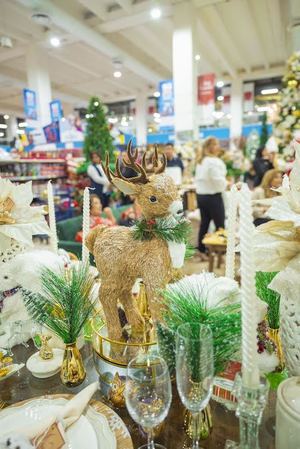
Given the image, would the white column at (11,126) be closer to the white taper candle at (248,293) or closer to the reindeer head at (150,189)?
the reindeer head at (150,189)

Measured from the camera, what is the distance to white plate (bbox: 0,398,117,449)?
620mm

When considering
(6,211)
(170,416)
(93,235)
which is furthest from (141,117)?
(170,416)

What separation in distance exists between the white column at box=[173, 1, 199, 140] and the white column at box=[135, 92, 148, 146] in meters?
7.37

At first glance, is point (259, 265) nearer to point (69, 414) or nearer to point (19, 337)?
point (69, 414)

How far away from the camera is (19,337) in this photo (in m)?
1.04

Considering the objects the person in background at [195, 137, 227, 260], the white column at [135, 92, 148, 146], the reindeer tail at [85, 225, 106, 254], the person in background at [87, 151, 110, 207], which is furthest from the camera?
the white column at [135, 92, 148, 146]

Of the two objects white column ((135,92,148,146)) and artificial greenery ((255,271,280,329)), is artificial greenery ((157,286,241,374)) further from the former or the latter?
white column ((135,92,148,146))

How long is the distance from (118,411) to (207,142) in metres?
3.48

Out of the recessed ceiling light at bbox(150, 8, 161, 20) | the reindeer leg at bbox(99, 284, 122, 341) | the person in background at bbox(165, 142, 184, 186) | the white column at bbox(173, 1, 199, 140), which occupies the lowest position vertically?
the reindeer leg at bbox(99, 284, 122, 341)

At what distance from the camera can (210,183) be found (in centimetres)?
395

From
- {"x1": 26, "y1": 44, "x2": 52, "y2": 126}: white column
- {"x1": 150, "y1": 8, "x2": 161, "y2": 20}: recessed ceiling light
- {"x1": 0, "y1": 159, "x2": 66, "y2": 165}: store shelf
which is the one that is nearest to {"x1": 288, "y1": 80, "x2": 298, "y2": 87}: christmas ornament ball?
{"x1": 150, "y1": 8, "x2": 161, "y2": 20}: recessed ceiling light

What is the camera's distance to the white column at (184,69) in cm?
566

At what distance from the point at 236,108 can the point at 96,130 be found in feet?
25.4

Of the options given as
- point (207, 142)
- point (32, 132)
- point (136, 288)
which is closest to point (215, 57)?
point (32, 132)
